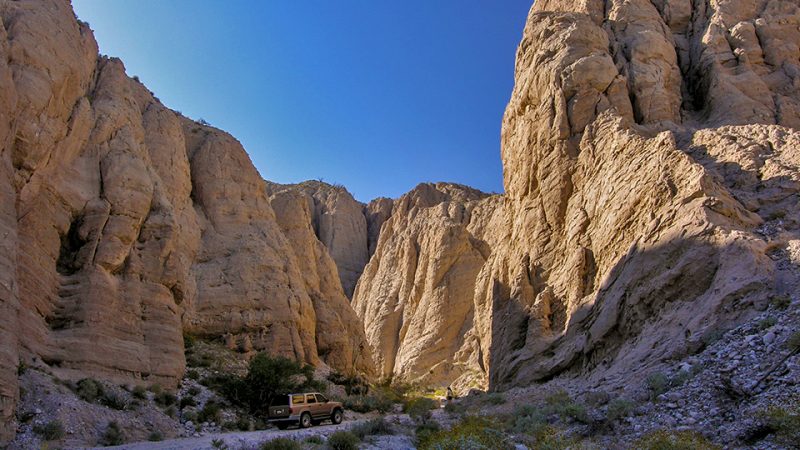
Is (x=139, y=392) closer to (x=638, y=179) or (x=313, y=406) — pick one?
(x=313, y=406)

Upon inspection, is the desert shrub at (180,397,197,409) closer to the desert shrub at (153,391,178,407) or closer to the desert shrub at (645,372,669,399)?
the desert shrub at (153,391,178,407)

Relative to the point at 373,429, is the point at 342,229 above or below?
above

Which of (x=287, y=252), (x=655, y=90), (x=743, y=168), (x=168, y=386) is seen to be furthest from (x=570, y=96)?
(x=168, y=386)

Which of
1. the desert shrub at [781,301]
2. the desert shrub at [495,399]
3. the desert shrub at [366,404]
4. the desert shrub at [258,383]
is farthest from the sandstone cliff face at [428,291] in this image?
the desert shrub at [781,301]

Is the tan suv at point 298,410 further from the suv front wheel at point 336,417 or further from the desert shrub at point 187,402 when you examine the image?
the desert shrub at point 187,402

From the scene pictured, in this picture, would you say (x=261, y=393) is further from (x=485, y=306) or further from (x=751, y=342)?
(x=485, y=306)

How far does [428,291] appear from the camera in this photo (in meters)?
64.1

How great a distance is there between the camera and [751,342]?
1527 centimetres

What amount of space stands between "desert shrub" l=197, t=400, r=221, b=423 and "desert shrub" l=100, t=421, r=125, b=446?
4216 mm

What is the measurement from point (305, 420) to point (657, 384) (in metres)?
12.0

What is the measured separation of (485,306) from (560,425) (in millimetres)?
31437

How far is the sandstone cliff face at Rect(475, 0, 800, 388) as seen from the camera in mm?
20375

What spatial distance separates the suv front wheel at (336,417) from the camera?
76.3ft

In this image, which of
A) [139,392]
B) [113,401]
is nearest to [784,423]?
[113,401]
